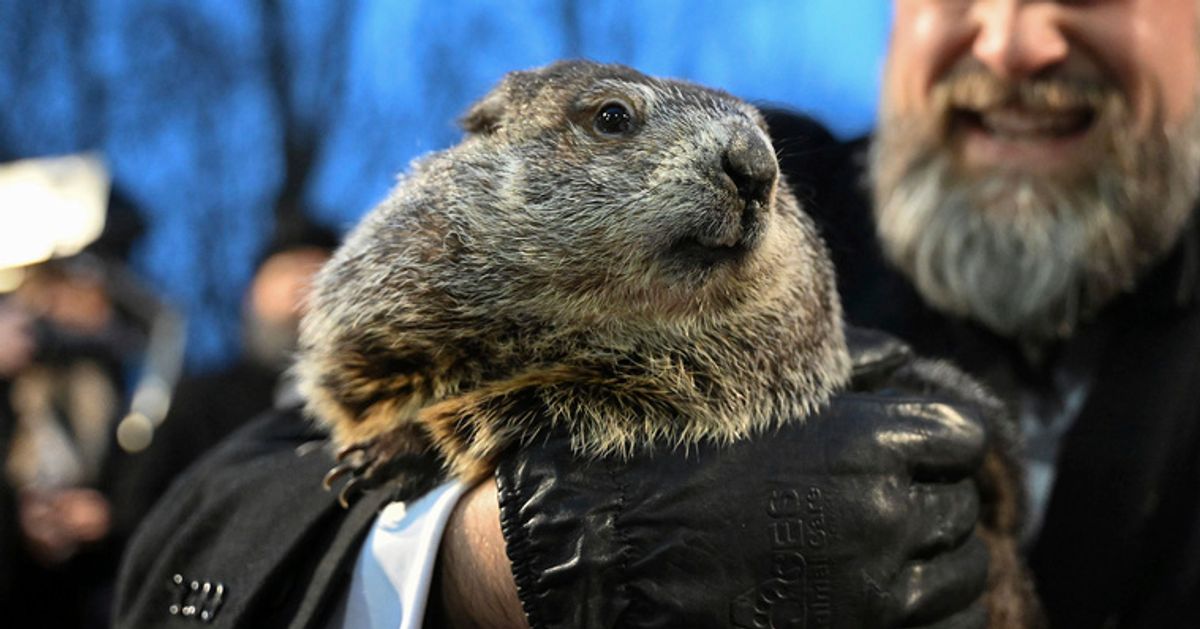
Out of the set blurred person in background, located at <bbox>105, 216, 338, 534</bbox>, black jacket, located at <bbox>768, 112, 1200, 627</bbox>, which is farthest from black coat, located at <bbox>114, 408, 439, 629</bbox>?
black jacket, located at <bbox>768, 112, 1200, 627</bbox>

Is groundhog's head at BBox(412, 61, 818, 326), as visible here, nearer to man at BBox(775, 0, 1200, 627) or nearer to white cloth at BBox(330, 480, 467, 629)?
white cloth at BBox(330, 480, 467, 629)

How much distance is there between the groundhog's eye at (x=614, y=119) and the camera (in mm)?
1478

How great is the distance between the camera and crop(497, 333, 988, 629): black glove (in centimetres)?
139

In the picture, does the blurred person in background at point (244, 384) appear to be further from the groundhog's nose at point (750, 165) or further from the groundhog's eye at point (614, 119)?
the groundhog's nose at point (750, 165)

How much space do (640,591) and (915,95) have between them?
1.72m

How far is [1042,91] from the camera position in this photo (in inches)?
92.8

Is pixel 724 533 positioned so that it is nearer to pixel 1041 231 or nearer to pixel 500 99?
pixel 500 99

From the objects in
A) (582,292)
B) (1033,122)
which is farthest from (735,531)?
(1033,122)

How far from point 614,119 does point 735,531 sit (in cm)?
63

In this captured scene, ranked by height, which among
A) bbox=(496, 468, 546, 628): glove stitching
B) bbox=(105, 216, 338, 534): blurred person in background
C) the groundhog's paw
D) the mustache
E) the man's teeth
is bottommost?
bbox=(105, 216, 338, 534): blurred person in background

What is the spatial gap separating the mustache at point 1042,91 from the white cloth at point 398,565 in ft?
5.41

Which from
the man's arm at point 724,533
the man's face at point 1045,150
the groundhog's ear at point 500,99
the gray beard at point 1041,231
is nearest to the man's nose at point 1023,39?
the man's face at point 1045,150

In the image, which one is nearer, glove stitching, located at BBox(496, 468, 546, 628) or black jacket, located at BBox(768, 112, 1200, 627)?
glove stitching, located at BBox(496, 468, 546, 628)

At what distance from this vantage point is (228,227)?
700 cm
